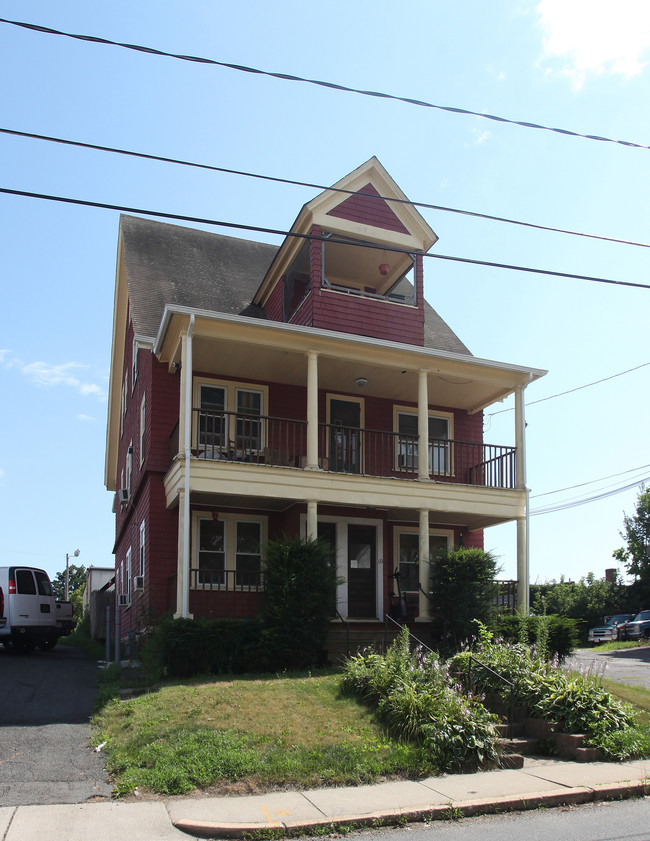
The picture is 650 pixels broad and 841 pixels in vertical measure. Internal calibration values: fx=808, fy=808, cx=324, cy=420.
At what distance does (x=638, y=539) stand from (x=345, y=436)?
30.8 metres

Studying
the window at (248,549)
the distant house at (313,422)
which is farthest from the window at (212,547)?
the window at (248,549)

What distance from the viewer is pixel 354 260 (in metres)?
18.7

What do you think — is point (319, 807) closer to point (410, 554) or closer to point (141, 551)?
point (141, 551)

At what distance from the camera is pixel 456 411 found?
65.1 feet

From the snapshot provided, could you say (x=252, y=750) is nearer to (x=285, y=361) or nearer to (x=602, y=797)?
(x=602, y=797)

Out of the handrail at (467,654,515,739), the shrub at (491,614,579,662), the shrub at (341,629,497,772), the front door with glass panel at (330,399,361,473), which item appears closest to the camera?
the shrub at (341,629,497,772)

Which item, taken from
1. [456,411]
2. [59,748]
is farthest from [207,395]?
[59,748]

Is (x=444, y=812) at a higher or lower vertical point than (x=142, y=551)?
lower

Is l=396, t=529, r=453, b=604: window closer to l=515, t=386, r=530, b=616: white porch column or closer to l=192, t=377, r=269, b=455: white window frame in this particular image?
l=515, t=386, r=530, b=616: white porch column

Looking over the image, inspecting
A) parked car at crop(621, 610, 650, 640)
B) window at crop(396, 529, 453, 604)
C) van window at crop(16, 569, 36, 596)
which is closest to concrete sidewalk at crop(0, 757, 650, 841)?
window at crop(396, 529, 453, 604)

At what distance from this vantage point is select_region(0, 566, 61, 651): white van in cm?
1772

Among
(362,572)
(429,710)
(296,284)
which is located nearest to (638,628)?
(362,572)

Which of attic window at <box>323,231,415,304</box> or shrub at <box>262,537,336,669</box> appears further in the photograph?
attic window at <box>323,231,415,304</box>

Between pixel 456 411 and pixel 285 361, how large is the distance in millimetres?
5227
